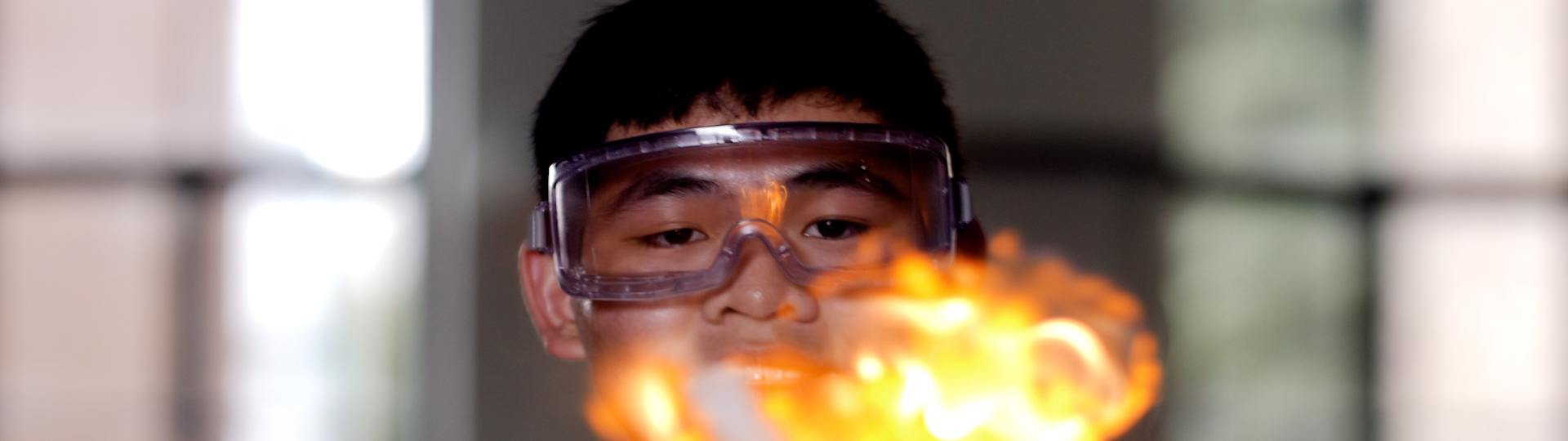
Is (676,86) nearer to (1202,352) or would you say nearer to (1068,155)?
(1068,155)

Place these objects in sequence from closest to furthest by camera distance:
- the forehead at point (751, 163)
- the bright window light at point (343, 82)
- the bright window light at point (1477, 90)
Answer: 1. the forehead at point (751, 163)
2. the bright window light at point (343, 82)
3. the bright window light at point (1477, 90)

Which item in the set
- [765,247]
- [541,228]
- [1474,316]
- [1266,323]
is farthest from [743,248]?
[1474,316]

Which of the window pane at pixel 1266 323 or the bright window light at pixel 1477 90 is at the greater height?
the bright window light at pixel 1477 90

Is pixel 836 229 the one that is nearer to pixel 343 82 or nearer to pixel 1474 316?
pixel 343 82

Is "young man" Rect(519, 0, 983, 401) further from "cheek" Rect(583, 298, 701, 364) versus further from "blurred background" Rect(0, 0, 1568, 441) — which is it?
"blurred background" Rect(0, 0, 1568, 441)

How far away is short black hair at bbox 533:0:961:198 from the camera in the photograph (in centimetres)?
51

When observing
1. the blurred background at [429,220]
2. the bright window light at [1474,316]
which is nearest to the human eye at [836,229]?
the blurred background at [429,220]

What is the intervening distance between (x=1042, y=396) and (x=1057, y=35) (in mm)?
514

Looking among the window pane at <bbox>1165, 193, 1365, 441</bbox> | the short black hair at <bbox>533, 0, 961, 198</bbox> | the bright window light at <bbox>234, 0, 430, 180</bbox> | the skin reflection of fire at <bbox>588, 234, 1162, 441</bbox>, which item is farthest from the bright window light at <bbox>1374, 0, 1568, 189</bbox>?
the bright window light at <bbox>234, 0, 430, 180</bbox>

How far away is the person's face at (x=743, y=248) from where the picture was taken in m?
0.50

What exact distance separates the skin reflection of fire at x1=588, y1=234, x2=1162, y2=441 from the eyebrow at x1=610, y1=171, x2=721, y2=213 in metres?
0.10

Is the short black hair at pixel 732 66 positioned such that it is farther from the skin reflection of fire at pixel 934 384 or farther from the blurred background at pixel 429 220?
the blurred background at pixel 429 220

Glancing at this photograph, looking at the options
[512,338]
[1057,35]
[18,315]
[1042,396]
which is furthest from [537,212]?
[18,315]

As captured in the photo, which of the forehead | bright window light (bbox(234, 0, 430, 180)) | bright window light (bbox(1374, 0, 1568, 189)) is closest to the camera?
the forehead
